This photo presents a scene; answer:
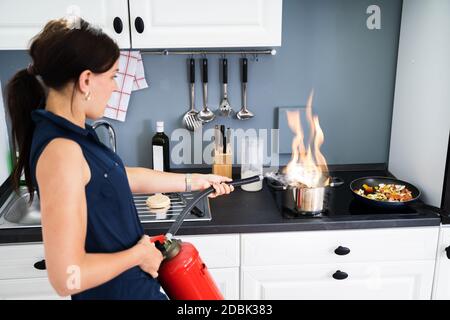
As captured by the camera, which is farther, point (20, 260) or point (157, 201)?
point (157, 201)

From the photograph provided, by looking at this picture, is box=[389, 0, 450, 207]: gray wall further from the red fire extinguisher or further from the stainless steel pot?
the red fire extinguisher

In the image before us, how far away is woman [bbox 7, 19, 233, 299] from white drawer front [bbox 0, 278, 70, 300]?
59 centimetres

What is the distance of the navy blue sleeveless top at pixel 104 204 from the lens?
Result: 111 centimetres

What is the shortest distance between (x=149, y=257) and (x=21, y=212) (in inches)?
38.3

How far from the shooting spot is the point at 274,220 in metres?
1.81

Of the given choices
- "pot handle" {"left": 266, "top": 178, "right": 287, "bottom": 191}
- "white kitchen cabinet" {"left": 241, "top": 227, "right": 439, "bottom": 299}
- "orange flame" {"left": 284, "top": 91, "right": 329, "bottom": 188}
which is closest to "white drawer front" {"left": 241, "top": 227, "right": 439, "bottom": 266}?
"white kitchen cabinet" {"left": 241, "top": 227, "right": 439, "bottom": 299}

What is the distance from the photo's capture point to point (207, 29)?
5.87 feet

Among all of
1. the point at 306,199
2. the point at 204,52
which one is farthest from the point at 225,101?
the point at 306,199

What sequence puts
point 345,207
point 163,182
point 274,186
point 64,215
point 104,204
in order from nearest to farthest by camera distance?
1. point 64,215
2. point 104,204
3. point 163,182
4. point 345,207
5. point 274,186

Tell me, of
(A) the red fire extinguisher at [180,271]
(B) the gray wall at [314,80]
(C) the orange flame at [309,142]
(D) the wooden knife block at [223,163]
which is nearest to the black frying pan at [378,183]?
(C) the orange flame at [309,142]

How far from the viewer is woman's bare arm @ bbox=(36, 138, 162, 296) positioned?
103 cm

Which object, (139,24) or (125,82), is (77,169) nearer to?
(139,24)

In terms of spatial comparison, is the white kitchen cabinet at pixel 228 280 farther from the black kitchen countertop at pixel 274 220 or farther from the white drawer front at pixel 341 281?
the black kitchen countertop at pixel 274 220
